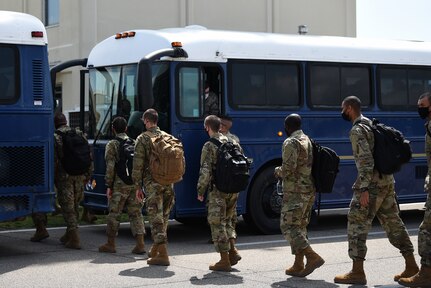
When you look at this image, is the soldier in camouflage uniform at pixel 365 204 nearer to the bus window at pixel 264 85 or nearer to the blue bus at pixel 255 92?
the blue bus at pixel 255 92

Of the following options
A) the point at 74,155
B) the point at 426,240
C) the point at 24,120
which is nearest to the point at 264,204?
the point at 74,155

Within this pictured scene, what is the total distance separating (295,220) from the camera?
9.86 m

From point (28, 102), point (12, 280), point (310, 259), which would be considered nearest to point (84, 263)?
point (12, 280)

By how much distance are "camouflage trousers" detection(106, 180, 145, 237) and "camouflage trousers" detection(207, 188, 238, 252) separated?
5.34 ft

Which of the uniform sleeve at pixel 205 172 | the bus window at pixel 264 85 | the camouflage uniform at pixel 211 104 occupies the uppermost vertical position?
the bus window at pixel 264 85

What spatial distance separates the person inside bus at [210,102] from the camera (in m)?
13.7

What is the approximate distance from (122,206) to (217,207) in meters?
1.93

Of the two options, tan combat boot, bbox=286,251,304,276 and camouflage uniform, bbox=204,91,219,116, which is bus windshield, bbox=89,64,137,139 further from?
tan combat boot, bbox=286,251,304,276

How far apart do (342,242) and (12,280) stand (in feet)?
17.3

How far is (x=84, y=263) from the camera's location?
1104 centimetres

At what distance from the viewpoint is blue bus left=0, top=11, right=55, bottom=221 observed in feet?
37.4

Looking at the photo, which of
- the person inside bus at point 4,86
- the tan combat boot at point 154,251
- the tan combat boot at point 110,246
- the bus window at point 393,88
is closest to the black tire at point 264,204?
the bus window at point 393,88

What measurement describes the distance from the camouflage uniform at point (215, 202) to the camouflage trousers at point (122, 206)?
5.34 feet

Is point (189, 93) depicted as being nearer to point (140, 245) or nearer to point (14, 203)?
point (140, 245)
